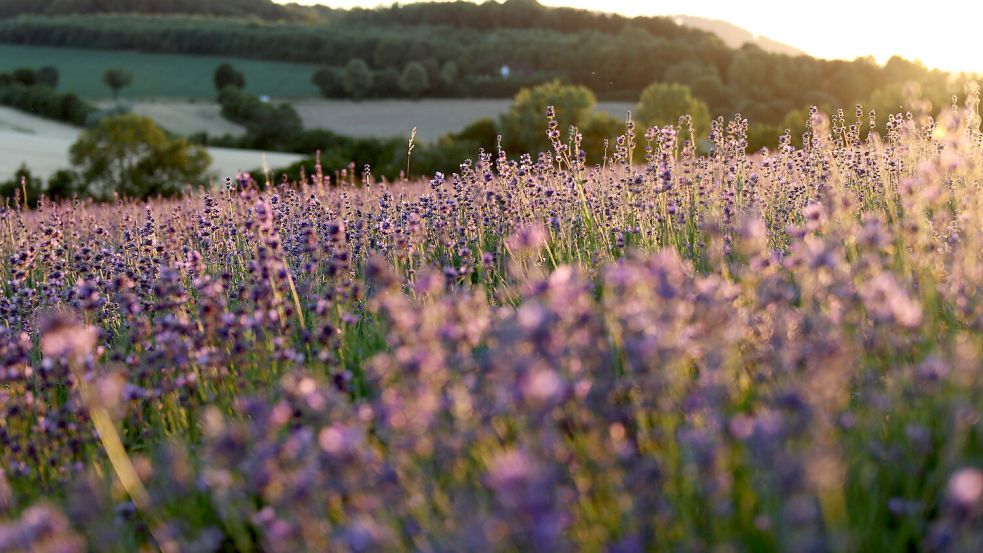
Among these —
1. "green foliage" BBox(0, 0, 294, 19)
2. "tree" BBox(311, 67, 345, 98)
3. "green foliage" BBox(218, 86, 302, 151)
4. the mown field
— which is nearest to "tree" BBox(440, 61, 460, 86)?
the mown field

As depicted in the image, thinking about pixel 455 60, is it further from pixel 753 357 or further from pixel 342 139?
pixel 753 357

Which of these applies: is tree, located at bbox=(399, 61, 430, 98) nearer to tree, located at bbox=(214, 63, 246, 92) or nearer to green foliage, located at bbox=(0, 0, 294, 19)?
tree, located at bbox=(214, 63, 246, 92)

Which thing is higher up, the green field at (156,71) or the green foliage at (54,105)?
the green field at (156,71)

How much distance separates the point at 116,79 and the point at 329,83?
15.6 m

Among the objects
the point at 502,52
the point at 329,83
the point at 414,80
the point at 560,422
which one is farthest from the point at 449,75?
the point at 560,422

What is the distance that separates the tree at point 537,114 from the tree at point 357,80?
29026mm

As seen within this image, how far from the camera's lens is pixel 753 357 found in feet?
7.97

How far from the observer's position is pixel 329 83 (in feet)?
203

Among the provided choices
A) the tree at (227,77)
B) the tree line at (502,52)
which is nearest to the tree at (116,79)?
the tree at (227,77)

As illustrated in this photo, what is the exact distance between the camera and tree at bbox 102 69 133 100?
2345 inches

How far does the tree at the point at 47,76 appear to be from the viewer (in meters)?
59.7

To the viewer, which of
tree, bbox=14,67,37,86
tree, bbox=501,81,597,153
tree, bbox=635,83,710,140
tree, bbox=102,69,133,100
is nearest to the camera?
tree, bbox=501,81,597,153

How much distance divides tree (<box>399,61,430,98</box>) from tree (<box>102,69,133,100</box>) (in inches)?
833

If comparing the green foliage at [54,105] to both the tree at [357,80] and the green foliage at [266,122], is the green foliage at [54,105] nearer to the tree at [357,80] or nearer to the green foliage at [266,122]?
the green foliage at [266,122]
